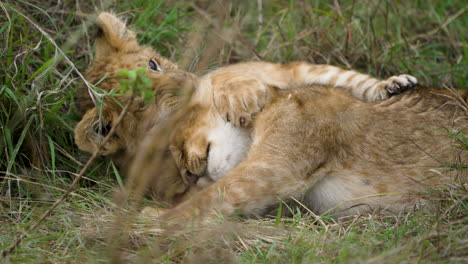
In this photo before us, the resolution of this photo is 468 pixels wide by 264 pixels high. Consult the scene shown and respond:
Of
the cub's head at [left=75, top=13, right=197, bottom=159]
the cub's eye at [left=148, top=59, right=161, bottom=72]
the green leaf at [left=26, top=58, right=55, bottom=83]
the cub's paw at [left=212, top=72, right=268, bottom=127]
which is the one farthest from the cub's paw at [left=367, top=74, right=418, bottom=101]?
the green leaf at [left=26, top=58, right=55, bottom=83]

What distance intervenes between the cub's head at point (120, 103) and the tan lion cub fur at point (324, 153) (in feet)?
0.74

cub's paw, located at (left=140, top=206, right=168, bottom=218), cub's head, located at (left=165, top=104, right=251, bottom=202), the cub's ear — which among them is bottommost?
cub's paw, located at (left=140, top=206, right=168, bottom=218)

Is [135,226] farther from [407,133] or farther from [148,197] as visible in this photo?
[407,133]

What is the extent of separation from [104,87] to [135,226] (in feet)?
4.62

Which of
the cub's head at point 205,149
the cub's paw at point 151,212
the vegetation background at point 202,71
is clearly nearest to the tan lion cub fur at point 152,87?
the cub's head at point 205,149

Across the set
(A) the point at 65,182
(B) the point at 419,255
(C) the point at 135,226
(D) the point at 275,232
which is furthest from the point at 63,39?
(B) the point at 419,255

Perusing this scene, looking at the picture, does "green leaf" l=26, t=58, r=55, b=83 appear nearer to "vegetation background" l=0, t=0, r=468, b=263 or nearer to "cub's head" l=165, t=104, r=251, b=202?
"vegetation background" l=0, t=0, r=468, b=263

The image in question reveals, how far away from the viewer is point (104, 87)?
460 cm

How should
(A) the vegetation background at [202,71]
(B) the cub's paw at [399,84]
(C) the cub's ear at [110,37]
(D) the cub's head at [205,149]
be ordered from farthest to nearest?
1. (C) the cub's ear at [110,37]
2. (B) the cub's paw at [399,84]
3. (D) the cub's head at [205,149]
4. (A) the vegetation background at [202,71]

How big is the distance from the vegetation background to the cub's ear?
0.84 ft

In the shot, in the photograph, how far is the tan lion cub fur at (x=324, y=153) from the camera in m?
3.80

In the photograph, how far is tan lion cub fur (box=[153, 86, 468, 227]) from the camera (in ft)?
12.5

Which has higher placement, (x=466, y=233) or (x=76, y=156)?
(x=466, y=233)

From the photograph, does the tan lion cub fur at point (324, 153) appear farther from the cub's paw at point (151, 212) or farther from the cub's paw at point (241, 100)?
the cub's paw at point (151, 212)
